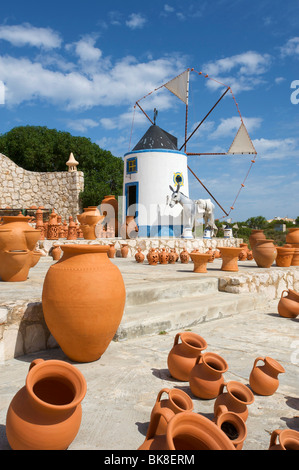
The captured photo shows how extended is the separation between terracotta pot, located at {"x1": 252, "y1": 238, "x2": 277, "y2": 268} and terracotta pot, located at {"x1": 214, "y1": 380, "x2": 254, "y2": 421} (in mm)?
6331

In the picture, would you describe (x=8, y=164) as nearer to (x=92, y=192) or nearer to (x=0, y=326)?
(x=92, y=192)

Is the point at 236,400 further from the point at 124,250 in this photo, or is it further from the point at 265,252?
the point at 124,250

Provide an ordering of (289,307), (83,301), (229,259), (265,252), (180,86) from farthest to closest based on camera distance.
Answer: (180,86), (265,252), (229,259), (289,307), (83,301)

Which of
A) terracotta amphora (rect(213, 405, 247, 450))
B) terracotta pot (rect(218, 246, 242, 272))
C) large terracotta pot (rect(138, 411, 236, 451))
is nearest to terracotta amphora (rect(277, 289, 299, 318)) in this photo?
terracotta pot (rect(218, 246, 242, 272))

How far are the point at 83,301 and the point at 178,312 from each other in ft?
6.29

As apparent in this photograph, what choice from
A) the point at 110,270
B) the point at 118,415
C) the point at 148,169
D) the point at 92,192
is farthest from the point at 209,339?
the point at 92,192

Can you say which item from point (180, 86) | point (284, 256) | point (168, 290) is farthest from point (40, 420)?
point (180, 86)

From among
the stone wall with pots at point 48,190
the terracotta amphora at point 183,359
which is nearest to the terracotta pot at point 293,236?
the terracotta amphora at point 183,359

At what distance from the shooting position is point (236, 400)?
2102 millimetres

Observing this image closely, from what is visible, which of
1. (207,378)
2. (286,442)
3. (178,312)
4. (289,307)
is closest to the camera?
(286,442)

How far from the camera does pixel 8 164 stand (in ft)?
60.6

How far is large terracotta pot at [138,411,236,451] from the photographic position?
1336 mm

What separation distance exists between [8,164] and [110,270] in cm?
1778

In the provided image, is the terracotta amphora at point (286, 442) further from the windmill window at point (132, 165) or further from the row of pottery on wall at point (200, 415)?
the windmill window at point (132, 165)
